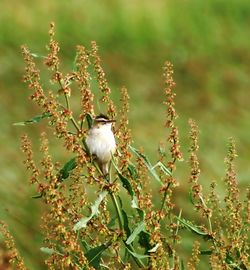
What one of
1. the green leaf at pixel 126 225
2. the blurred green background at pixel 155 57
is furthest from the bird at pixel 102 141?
the blurred green background at pixel 155 57

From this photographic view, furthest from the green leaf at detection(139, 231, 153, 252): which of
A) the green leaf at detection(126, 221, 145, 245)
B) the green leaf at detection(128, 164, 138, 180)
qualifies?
the green leaf at detection(128, 164, 138, 180)

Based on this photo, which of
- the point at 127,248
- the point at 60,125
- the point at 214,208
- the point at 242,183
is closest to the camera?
the point at 60,125

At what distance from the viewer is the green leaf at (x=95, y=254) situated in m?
3.47

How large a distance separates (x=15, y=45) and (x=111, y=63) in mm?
903

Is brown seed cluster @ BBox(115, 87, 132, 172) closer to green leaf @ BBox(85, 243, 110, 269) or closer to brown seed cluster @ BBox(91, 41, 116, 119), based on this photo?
brown seed cluster @ BBox(91, 41, 116, 119)

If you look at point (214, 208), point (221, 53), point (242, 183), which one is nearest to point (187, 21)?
point (221, 53)

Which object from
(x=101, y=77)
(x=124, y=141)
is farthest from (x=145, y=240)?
(x=101, y=77)

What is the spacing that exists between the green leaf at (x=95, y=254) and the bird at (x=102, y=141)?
0.85 feet

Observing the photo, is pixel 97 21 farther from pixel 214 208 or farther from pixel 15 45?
pixel 214 208

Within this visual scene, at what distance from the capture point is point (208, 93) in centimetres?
870

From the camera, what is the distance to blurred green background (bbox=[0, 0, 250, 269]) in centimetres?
763

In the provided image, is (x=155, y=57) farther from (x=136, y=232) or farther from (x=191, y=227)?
(x=136, y=232)

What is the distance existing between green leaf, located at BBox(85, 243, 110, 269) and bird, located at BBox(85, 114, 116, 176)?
0.26m

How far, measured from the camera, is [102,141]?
351cm
